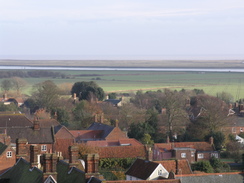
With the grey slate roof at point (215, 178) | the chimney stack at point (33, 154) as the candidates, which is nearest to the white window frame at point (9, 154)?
the chimney stack at point (33, 154)

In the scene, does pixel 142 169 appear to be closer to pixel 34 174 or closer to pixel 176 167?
pixel 176 167

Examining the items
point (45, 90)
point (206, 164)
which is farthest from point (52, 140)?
point (45, 90)

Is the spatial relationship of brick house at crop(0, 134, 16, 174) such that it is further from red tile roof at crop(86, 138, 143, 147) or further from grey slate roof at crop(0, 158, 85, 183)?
red tile roof at crop(86, 138, 143, 147)

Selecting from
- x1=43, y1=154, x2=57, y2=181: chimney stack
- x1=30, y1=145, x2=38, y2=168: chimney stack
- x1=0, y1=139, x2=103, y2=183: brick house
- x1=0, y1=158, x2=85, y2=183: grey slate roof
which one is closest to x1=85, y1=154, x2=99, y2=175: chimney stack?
x1=0, y1=139, x2=103, y2=183: brick house

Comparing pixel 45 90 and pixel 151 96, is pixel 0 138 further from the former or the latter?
pixel 151 96

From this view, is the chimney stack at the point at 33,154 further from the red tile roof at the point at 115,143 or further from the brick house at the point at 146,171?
the red tile roof at the point at 115,143
